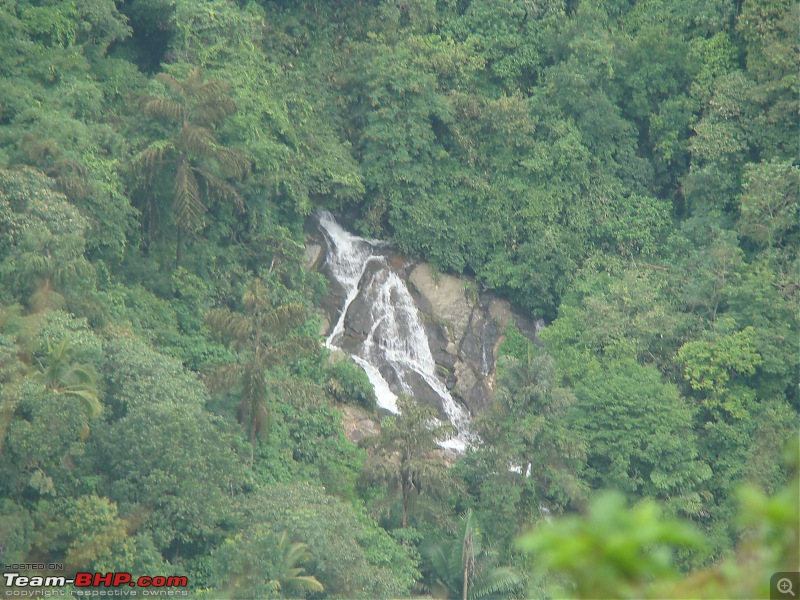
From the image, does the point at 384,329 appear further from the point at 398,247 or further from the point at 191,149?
the point at 191,149

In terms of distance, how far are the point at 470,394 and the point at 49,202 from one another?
9761 millimetres

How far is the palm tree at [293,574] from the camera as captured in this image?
15570 mm

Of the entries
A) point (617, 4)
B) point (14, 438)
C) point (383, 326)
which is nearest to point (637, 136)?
point (617, 4)

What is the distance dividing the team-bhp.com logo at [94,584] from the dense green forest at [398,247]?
0.21 meters

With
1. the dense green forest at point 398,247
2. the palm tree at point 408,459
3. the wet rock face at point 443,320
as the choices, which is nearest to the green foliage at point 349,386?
the dense green forest at point 398,247

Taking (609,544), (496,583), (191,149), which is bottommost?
(496,583)

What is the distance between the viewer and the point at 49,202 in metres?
18.0

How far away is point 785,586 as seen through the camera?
13.6 ft

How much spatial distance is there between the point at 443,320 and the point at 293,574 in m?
9.91

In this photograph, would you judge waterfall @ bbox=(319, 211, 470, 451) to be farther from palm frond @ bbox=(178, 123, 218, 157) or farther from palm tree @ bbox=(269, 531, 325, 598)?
palm tree @ bbox=(269, 531, 325, 598)

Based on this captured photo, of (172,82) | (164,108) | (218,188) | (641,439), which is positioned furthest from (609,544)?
(218,188)

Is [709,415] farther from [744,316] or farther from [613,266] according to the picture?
[613,266]

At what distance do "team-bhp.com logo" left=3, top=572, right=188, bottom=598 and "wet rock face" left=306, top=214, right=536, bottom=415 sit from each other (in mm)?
8835

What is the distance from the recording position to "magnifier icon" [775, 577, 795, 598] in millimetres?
4078
